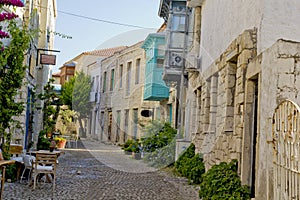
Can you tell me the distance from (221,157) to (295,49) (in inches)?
127

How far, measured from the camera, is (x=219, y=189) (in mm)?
6465

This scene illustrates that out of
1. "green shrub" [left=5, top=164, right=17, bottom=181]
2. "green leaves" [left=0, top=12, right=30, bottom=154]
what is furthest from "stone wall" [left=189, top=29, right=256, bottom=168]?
"green shrub" [left=5, top=164, right=17, bottom=181]

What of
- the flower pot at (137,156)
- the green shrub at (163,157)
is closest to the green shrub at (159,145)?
the green shrub at (163,157)

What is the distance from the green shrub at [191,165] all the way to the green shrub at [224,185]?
8.11ft

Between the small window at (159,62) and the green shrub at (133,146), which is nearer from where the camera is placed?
the green shrub at (133,146)

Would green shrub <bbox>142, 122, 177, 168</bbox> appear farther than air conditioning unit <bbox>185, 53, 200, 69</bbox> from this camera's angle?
Yes

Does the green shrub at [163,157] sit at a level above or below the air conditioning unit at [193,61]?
below

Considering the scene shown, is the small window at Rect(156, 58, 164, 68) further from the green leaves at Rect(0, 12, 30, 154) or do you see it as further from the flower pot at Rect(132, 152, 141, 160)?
the green leaves at Rect(0, 12, 30, 154)

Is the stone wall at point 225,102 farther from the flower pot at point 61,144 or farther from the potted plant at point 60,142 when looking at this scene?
the flower pot at point 61,144

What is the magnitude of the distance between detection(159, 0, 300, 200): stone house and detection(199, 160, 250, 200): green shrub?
0.16 meters

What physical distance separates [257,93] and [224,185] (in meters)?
1.53

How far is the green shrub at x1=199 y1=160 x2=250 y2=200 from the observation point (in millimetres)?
6328

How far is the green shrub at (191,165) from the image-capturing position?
9.64 meters

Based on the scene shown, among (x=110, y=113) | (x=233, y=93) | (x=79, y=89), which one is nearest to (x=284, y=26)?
(x=233, y=93)
